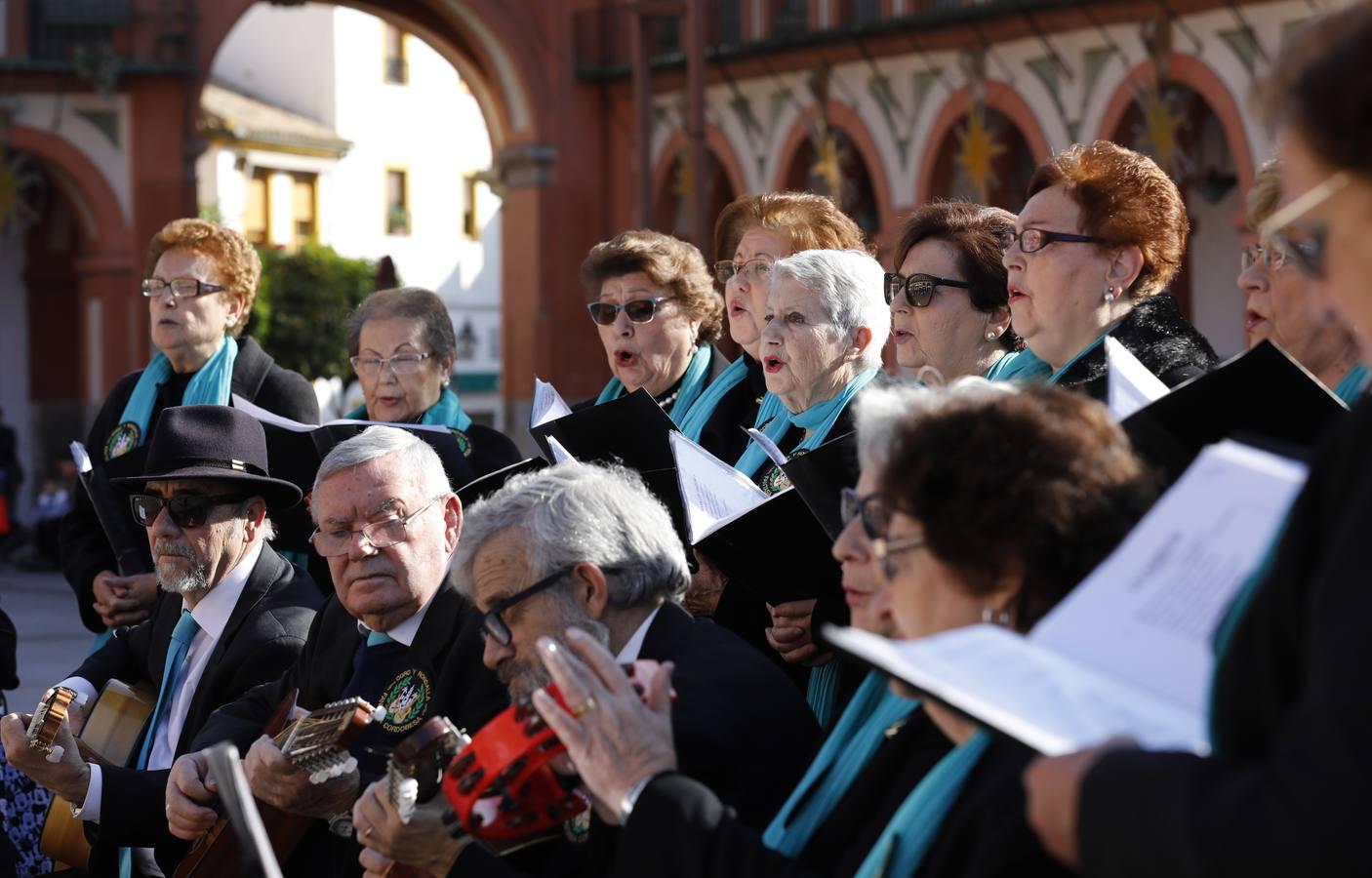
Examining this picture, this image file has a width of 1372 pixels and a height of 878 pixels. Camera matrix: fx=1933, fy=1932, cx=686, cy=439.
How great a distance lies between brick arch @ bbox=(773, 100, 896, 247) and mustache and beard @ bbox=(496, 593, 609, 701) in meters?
18.9

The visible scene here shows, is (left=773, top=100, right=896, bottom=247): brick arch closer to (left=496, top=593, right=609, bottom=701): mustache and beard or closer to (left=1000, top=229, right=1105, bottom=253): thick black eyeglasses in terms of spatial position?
(left=1000, top=229, right=1105, bottom=253): thick black eyeglasses

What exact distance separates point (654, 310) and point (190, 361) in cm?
189

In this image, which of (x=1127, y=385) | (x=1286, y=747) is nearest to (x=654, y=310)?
(x=1127, y=385)

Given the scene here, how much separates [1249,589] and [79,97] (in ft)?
82.4

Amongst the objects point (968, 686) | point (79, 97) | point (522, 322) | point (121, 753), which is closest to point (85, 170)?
point (79, 97)

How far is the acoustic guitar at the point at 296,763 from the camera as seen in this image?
3746mm

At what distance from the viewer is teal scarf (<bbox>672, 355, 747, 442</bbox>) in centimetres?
566

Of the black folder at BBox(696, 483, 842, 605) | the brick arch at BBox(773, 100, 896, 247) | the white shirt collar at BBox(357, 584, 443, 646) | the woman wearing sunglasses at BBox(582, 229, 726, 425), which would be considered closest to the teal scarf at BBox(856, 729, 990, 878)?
the black folder at BBox(696, 483, 842, 605)

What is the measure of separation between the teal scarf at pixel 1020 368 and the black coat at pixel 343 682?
1315 millimetres

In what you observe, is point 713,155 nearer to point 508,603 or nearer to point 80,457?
point 80,457

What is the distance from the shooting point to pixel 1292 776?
1700 mm

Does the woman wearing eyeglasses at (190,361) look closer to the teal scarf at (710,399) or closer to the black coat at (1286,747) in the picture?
the teal scarf at (710,399)

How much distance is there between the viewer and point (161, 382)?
23.1 feet

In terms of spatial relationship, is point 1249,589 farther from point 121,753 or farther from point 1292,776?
point 121,753
